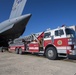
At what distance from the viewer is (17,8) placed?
2098 cm

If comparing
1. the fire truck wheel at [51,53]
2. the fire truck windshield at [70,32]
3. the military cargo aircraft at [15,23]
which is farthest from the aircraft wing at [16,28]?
the fire truck windshield at [70,32]

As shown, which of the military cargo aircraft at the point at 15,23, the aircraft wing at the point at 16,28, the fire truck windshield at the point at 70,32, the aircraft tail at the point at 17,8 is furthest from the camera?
the aircraft tail at the point at 17,8

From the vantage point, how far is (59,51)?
12.1 m

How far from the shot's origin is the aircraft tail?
20.1 metres

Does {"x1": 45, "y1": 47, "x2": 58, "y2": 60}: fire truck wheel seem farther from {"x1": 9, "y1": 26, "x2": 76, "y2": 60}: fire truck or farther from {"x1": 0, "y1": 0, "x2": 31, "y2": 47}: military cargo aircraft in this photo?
{"x1": 0, "y1": 0, "x2": 31, "y2": 47}: military cargo aircraft

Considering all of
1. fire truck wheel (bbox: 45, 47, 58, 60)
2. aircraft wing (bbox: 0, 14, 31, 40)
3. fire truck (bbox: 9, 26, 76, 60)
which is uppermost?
aircraft wing (bbox: 0, 14, 31, 40)

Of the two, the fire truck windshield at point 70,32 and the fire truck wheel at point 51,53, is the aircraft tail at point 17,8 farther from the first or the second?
the fire truck windshield at point 70,32

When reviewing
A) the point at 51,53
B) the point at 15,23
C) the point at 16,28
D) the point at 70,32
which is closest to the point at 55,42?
the point at 51,53

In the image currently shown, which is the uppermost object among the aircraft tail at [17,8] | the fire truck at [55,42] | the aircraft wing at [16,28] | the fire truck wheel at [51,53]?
the aircraft tail at [17,8]

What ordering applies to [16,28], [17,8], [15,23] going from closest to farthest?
[15,23], [16,28], [17,8]

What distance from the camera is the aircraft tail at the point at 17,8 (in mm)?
20066

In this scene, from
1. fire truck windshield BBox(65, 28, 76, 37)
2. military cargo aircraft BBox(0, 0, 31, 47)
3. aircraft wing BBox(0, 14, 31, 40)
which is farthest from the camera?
military cargo aircraft BBox(0, 0, 31, 47)

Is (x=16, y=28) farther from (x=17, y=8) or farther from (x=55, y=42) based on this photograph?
Result: (x=55, y=42)

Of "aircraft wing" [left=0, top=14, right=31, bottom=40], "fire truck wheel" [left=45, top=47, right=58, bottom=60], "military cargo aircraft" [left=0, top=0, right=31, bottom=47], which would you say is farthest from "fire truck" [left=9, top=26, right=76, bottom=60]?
"military cargo aircraft" [left=0, top=0, right=31, bottom=47]
